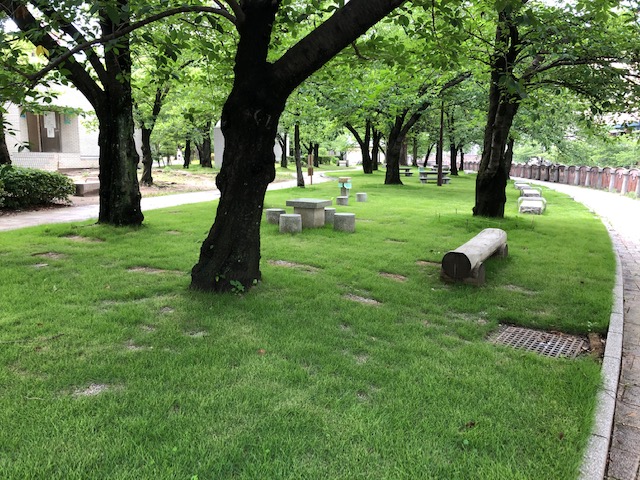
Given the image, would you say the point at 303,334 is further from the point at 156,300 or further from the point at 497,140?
the point at 497,140

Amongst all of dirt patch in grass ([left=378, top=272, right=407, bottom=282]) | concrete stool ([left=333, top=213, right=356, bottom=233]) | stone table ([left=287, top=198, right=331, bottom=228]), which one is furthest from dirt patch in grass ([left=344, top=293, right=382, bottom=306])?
stone table ([left=287, top=198, right=331, bottom=228])

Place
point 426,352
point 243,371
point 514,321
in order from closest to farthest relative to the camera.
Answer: point 243,371 → point 426,352 → point 514,321

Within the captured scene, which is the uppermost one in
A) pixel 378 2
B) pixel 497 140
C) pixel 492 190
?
pixel 378 2

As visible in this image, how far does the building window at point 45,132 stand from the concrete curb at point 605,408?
32.1m

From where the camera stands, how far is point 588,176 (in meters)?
31.9

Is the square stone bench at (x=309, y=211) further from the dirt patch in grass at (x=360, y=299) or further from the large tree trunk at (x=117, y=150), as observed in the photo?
the dirt patch in grass at (x=360, y=299)

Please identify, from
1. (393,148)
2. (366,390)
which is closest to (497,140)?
(366,390)

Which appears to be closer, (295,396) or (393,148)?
(295,396)

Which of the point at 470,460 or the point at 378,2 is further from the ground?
the point at 378,2

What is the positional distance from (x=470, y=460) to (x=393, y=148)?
23.1m

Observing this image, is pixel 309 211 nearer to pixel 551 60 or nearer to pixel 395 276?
pixel 395 276

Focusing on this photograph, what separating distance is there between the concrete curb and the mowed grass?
0.07 meters

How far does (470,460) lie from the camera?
8.38 feet

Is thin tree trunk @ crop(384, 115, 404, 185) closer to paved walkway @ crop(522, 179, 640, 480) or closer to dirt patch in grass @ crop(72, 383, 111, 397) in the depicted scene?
paved walkway @ crop(522, 179, 640, 480)
